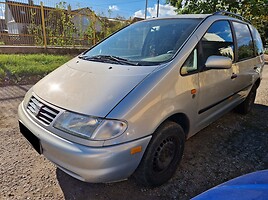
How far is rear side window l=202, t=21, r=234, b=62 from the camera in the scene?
98.6 inches

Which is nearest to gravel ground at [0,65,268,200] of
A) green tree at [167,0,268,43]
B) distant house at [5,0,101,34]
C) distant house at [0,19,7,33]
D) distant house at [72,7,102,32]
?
distant house at [0,19,7,33]

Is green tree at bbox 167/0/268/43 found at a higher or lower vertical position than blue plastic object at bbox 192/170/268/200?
higher

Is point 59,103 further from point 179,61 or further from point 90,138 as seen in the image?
point 179,61

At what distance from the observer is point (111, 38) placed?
3.01 meters

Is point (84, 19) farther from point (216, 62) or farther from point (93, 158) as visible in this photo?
point (93, 158)

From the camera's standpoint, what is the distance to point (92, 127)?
163 centimetres

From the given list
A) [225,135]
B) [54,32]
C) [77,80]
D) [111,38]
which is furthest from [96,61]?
[54,32]

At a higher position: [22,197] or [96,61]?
[96,61]

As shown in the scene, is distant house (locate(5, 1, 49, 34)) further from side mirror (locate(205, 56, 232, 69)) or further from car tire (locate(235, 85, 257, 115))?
side mirror (locate(205, 56, 232, 69))

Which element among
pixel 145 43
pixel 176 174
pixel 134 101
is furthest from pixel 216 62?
pixel 176 174

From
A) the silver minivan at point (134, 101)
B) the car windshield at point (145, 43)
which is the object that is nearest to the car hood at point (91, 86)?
the silver minivan at point (134, 101)

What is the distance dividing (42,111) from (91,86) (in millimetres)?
492

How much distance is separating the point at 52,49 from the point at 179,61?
25.7 feet

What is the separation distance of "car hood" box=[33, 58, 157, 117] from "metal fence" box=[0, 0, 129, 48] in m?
7.27
